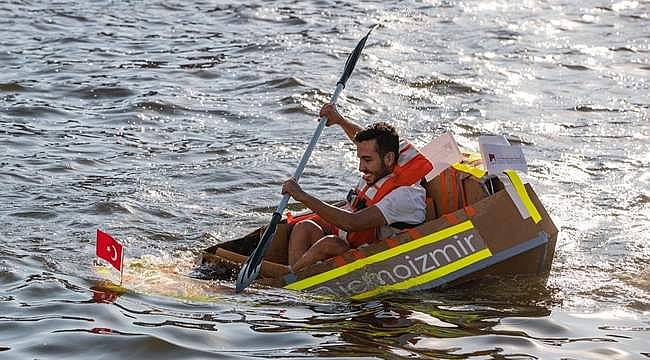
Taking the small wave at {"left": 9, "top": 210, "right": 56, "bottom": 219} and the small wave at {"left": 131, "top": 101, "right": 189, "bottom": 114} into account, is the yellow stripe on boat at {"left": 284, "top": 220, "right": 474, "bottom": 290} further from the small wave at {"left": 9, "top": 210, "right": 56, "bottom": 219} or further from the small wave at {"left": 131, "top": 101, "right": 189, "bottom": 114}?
the small wave at {"left": 131, "top": 101, "right": 189, "bottom": 114}

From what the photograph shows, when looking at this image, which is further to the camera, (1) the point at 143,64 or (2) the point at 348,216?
(1) the point at 143,64

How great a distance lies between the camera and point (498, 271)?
746 cm

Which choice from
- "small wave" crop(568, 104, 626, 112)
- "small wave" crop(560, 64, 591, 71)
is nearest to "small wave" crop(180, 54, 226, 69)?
"small wave" crop(560, 64, 591, 71)

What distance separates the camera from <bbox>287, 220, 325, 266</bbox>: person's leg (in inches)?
309

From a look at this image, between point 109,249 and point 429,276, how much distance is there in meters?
1.87

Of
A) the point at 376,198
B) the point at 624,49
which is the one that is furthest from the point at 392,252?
the point at 624,49

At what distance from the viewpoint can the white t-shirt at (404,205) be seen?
7.43 m

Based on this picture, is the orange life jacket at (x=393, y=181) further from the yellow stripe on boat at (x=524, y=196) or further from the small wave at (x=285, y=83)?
the small wave at (x=285, y=83)

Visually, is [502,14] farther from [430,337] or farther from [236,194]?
[430,337]

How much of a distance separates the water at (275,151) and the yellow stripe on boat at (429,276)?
9 centimetres

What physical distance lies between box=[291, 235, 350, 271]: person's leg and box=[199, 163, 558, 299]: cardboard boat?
0.13 meters

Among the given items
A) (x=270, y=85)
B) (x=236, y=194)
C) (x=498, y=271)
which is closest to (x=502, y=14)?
(x=270, y=85)

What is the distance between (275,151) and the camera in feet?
37.0

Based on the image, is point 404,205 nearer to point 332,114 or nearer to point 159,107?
point 332,114
